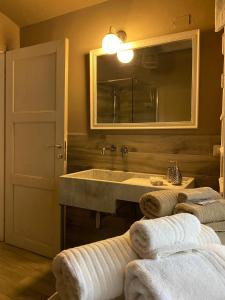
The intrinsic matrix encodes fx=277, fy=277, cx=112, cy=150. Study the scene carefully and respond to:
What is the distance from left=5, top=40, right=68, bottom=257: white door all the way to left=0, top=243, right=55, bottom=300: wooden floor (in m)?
0.11

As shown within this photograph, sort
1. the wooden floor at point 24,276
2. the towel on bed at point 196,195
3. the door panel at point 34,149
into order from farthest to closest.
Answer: the door panel at point 34,149, the wooden floor at point 24,276, the towel on bed at point 196,195

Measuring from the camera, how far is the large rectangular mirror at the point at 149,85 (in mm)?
2072

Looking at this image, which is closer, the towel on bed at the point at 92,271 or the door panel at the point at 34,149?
the towel on bed at the point at 92,271

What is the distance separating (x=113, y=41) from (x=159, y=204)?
5.13 feet

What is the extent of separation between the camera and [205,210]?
1.11m

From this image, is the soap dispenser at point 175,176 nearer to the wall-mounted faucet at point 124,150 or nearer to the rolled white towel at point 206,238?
the wall-mounted faucet at point 124,150

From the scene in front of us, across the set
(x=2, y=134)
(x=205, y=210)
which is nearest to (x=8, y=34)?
(x=2, y=134)

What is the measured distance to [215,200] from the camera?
4.00ft

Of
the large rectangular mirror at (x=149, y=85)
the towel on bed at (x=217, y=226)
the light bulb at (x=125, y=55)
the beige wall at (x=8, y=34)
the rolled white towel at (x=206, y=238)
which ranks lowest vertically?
the towel on bed at (x=217, y=226)

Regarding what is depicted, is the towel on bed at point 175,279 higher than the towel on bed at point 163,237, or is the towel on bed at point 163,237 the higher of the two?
the towel on bed at point 163,237

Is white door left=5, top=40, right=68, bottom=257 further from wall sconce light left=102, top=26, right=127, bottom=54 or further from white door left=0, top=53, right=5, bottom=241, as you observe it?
wall sconce light left=102, top=26, right=127, bottom=54

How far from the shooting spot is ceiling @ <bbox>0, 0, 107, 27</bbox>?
254 centimetres

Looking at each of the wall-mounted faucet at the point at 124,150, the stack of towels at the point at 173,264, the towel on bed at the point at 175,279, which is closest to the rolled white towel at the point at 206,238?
the stack of towels at the point at 173,264

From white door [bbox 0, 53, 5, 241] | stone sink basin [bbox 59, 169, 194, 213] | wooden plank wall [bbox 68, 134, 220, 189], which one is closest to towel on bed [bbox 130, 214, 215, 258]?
stone sink basin [bbox 59, 169, 194, 213]
